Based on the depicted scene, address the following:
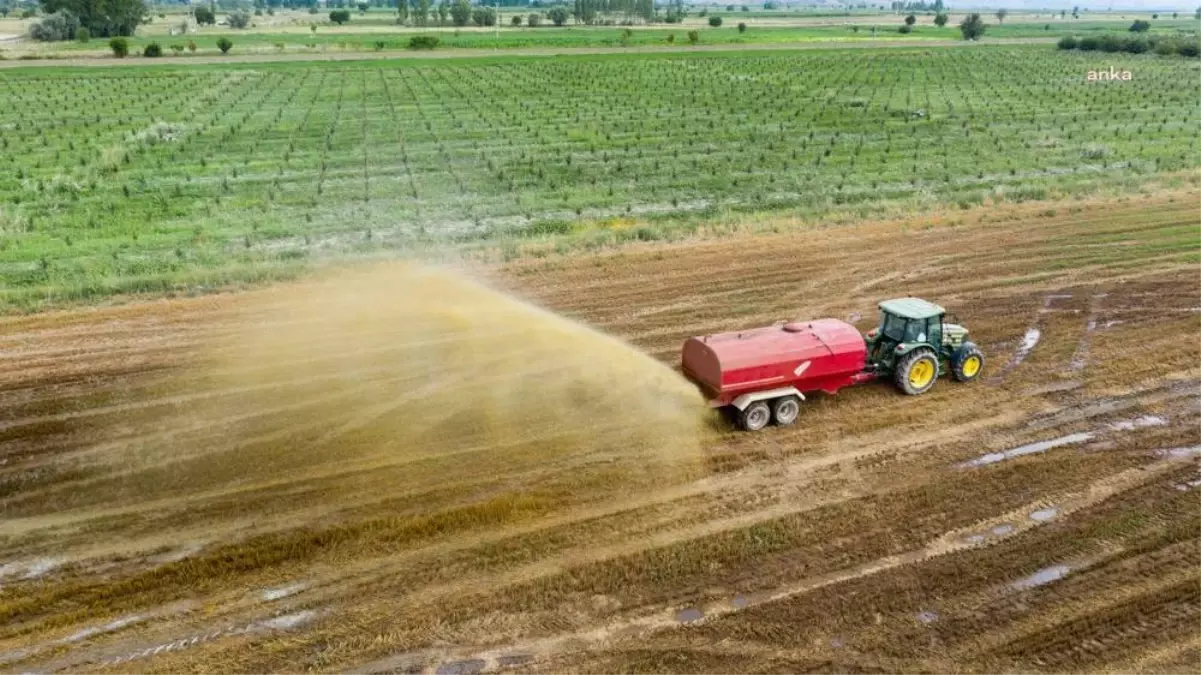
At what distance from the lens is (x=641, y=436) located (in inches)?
567

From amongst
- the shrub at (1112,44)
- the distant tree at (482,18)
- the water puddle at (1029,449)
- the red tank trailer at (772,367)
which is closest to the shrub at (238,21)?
the distant tree at (482,18)

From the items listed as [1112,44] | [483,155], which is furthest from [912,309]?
[1112,44]

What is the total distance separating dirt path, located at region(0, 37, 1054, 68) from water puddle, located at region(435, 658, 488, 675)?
7930 cm

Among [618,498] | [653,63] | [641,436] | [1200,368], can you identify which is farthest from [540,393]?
[653,63]

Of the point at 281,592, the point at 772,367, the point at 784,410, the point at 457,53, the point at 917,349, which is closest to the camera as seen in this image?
the point at 281,592

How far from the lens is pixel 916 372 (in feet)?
52.3

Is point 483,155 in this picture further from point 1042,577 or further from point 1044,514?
point 1042,577

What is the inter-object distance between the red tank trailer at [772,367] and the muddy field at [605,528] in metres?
0.53

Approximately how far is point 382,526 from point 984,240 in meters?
20.7

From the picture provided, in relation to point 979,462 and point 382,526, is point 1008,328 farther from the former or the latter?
point 382,526

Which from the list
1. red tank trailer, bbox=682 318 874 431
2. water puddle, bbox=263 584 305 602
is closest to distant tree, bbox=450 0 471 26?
red tank trailer, bbox=682 318 874 431

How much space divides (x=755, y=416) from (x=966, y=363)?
4.67 m

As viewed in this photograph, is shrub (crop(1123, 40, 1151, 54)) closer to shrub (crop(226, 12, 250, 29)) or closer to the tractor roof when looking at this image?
the tractor roof

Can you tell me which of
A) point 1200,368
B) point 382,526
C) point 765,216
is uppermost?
point 765,216
